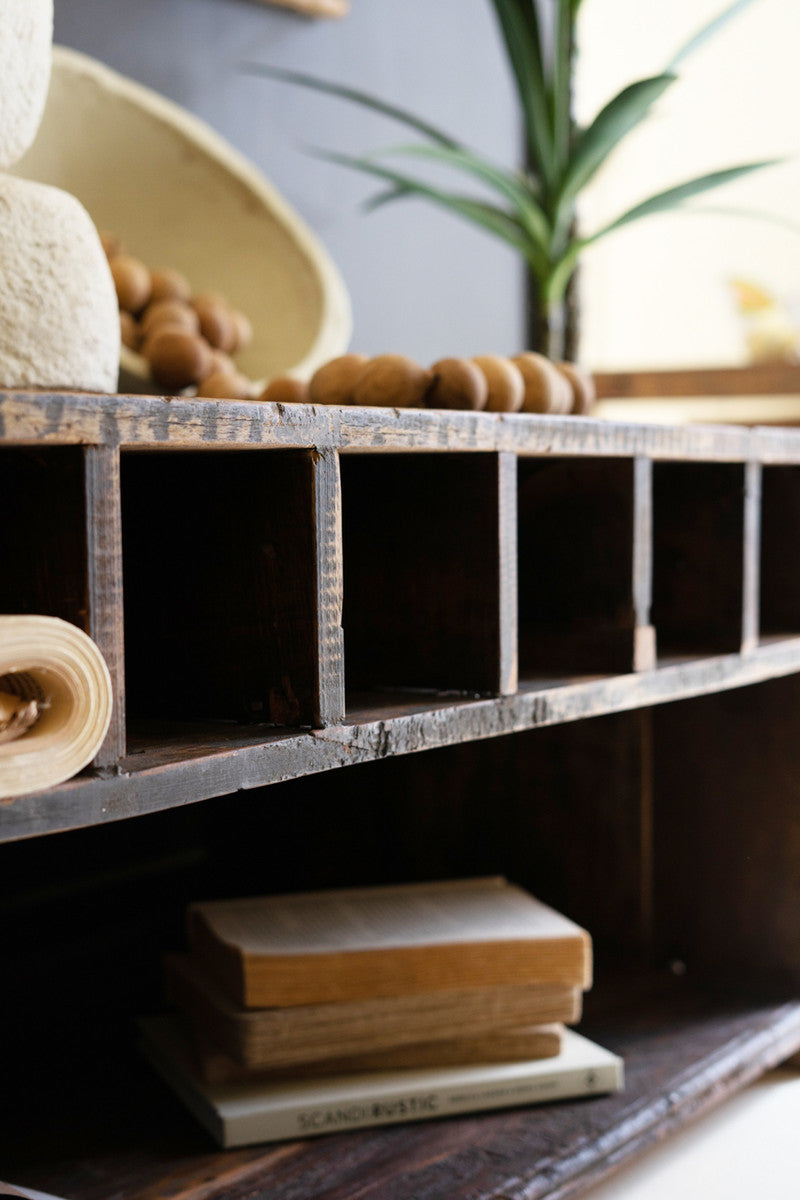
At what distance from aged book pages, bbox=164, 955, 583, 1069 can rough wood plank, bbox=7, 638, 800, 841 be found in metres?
0.26

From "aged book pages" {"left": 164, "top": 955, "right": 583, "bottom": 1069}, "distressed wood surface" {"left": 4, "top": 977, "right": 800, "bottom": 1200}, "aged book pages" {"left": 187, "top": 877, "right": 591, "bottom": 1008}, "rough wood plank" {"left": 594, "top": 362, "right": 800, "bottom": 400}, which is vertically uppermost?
"rough wood plank" {"left": 594, "top": 362, "right": 800, "bottom": 400}

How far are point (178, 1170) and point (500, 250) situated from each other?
4.40ft

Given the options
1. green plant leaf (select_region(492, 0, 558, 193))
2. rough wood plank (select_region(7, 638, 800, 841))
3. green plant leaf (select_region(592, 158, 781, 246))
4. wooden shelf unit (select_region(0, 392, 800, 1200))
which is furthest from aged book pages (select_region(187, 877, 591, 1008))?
green plant leaf (select_region(492, 0, 558, 193))

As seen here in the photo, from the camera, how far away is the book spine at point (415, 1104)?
872mm

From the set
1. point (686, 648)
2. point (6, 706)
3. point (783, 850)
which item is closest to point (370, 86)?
point (686, 648)

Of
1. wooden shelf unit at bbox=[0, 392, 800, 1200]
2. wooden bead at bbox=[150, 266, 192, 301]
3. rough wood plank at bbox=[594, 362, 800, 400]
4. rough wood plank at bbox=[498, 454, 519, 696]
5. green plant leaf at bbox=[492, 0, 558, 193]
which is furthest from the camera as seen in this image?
rough wood plank at bbox=[594, 362, 800, 400]

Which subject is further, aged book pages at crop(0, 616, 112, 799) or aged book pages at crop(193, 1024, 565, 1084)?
aged book pages at crop(193, 1024, 565, 1084)

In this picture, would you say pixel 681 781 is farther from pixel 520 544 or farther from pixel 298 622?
pixel 298 622

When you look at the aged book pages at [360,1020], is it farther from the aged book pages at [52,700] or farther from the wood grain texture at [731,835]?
the aged book pages at [52,700]

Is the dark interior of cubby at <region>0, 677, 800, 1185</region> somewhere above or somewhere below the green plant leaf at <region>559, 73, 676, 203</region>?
below

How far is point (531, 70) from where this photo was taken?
1306 mm

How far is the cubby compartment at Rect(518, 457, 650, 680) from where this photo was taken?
875mm

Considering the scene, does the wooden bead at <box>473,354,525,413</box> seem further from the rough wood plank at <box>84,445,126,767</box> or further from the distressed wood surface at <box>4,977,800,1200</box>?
the distressed wood surface at <box>4,977,800,1200</box>

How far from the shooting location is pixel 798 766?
46.1 inches
